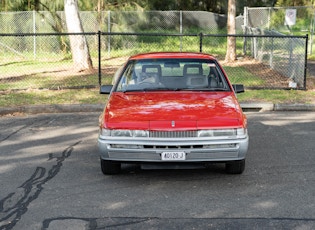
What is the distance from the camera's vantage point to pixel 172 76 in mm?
7285

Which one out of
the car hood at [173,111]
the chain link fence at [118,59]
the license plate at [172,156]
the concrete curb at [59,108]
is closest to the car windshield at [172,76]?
the car hood at [173,111]

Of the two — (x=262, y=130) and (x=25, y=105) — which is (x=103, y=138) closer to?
(x=262, y=130)

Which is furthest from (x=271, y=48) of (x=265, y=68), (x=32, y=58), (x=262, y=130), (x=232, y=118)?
(x=232, y=118)

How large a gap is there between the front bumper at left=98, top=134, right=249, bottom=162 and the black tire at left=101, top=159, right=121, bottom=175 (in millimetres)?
422

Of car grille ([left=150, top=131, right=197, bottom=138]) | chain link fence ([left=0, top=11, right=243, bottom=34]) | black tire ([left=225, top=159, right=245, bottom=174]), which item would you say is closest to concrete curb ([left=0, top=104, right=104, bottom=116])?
black tire ([left=225, top=159, right=245, bottom=174])

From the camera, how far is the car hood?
228 inches

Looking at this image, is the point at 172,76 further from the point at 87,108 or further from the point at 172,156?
the point at 87,108

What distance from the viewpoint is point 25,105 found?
448 inches

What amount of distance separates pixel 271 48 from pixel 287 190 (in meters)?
11.5

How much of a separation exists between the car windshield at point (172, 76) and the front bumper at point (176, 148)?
1408 millimetres

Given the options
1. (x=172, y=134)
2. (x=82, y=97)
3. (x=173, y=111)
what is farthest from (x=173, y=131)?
(x=82, y=97)

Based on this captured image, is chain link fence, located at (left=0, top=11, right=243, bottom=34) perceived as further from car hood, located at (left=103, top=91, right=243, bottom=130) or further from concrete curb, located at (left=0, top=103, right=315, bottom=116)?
car hood, located at (left=103, top=91, right=243, bottom=130)

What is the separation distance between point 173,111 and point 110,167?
1096mm

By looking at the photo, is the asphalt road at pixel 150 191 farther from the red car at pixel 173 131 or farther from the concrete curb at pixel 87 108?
the concrete curb at pixel 87 108
